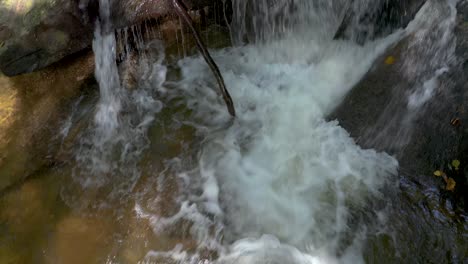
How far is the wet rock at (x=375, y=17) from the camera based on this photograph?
12.9 ft

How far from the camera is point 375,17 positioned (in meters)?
4.10

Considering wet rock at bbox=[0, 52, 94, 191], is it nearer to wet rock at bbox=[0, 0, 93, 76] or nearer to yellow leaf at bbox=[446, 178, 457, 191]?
wet rock at bbox=[0, 0, 93, 76]

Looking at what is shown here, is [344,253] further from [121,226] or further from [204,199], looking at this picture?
[121,226]

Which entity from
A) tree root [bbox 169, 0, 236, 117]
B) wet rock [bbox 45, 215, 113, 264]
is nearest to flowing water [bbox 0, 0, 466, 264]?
wet rock [bbox 45, 215, 113, 264]

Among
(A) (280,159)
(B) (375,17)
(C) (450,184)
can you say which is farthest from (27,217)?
(B) (375,17)

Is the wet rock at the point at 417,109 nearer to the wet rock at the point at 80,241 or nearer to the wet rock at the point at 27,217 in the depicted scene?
the wet rock at the point at 80,241

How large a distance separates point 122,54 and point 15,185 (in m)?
2.26

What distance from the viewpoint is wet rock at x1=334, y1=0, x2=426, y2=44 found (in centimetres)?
392

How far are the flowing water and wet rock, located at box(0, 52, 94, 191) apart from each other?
22 centimetres

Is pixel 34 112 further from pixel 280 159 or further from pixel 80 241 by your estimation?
pixel 280 159

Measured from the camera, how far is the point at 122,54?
523 centimetres

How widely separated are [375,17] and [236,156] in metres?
2.27

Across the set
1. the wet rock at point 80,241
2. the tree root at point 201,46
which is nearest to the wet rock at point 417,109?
the tree root at point 201,46

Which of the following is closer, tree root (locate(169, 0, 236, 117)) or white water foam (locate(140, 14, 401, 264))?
white water foam (locate(140, 14, 401, 264))
